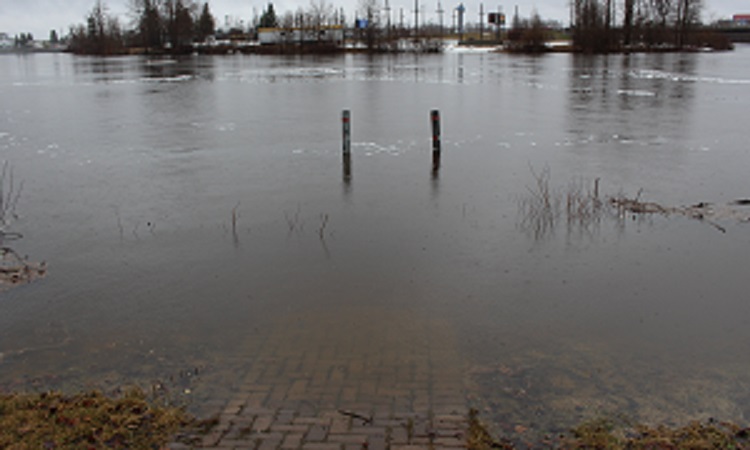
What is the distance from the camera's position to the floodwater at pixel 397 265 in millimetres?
5617

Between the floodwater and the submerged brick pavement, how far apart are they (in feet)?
0.19

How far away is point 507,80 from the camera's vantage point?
36.4 meters

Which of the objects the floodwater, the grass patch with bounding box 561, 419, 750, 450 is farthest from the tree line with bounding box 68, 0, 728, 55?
the grass patch with bounding box 561, 419, 750, 450

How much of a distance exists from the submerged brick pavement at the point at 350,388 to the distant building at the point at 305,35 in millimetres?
86793

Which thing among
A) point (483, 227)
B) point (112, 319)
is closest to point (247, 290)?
point (112, 319)

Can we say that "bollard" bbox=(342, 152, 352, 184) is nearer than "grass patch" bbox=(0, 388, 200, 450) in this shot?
No

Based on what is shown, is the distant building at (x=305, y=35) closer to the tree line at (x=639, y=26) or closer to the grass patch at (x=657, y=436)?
the tree line at (x=639, y=26)

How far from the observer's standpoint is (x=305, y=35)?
100875 mm

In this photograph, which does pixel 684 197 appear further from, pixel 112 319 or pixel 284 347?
pixel 112 319

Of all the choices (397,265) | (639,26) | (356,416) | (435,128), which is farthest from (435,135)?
(639,26)

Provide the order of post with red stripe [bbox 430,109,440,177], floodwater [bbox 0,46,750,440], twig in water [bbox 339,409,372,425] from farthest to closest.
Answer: post with red stripe [bbox 430,109,440,177] < floodwater [bbox 0,46,750,440] < twig in water [bbox 339,409,372,425]

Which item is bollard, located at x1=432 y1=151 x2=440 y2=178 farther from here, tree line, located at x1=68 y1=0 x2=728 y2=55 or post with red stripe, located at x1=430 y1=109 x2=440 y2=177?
tree line, located at x1=68 y1=0 x2=728 y2=55

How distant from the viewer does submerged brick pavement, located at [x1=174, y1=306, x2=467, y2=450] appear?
4559 mm

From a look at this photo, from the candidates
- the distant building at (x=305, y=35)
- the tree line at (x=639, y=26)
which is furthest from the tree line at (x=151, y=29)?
the tree line at (x=639, y=26)
